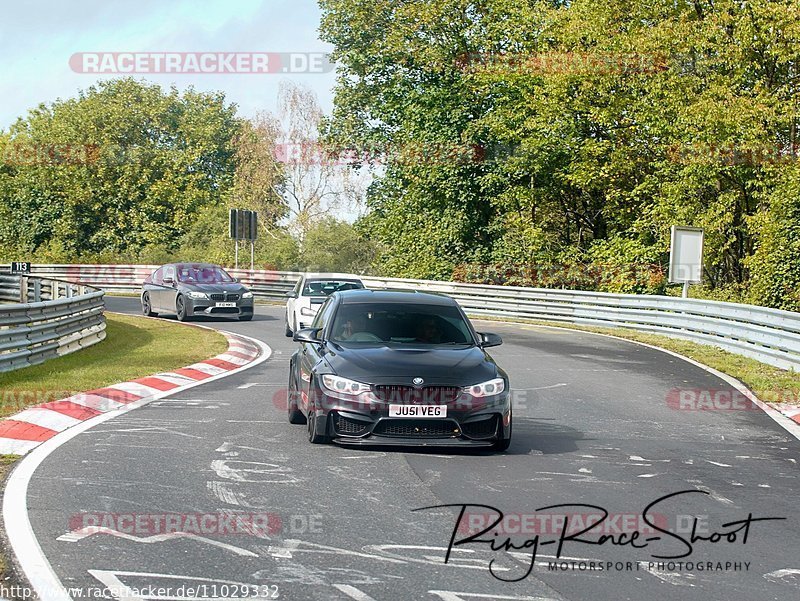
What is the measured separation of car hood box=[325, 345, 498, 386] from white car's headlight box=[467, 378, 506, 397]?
0.16 ft

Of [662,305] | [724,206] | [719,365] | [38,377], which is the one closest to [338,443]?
[38,377]

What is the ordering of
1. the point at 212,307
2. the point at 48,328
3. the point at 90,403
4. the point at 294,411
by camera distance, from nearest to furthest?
the point at 294,411 → the point at 90,403 → the point at 48,328 → the point at 212,307

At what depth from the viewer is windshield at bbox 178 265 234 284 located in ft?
98.2

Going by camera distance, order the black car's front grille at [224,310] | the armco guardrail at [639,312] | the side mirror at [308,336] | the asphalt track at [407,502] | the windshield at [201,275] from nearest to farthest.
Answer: the asphalt track at [407,502]
the side mirror at [308,336]
the armco guardrail at [639,312]
the black car's front grille at [224,310]
the windshield at [201,275]

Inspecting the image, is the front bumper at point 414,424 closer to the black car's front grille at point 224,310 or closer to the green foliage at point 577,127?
the black car's front grille at point 224,310

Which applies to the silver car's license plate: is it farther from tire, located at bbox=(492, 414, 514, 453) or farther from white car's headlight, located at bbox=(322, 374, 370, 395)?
tire, located at bbox=(492, 414, 514, 453)

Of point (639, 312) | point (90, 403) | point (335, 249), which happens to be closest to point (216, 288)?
point (639, 312)

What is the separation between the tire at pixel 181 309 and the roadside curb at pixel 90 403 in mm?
10393

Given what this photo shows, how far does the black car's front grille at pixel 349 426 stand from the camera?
961 cm

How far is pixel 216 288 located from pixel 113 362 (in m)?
12.1

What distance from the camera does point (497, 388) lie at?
983 centimetres

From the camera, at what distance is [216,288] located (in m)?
29.5

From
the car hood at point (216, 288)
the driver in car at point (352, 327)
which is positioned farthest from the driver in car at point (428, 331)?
the car hood at point (216, 288)

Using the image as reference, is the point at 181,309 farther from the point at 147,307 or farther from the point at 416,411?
the point at 416,411
